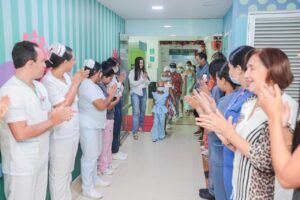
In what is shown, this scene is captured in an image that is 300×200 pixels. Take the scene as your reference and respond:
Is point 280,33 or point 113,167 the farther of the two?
point 113,167

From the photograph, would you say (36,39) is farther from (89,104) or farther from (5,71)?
(89,104)

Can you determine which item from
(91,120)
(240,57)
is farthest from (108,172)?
(240,57)

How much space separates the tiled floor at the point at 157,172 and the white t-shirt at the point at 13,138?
1.36 metres

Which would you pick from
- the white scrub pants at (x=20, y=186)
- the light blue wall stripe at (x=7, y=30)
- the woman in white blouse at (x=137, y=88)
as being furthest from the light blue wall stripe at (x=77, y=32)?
the woman in white blouse at (x=137, y=88)

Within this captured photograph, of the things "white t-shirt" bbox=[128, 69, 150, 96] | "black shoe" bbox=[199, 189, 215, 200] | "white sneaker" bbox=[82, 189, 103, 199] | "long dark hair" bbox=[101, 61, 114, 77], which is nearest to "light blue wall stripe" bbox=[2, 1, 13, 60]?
"long dark hair" bbox=[101, 61, 114, 77]

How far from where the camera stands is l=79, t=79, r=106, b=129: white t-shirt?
9.35ft

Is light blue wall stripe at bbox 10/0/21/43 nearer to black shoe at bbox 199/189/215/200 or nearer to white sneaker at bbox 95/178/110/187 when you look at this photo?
white sneaker at bbox 95/178/110/187

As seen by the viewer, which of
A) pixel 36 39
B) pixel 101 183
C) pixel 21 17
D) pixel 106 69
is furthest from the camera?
pixel 106 69

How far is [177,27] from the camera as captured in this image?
18.8 feet

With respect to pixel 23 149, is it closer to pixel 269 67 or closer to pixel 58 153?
pixel 58 153

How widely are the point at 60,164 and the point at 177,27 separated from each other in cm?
419

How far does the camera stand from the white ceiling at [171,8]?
13.4 ft

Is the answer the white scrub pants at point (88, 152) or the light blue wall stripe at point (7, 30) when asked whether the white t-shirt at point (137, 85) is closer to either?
the white scrub pants at point (88, 152)

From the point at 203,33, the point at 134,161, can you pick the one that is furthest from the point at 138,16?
the point at 134,161
